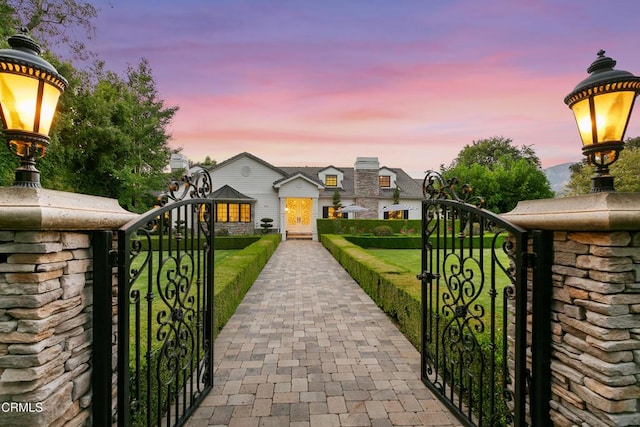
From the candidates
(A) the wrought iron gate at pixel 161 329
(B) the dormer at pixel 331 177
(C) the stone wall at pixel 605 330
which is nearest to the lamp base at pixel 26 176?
(A) the wrought iron gate at pixel 161 329

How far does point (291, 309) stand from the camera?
6312 millimetres

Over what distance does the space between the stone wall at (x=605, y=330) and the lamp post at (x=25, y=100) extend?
10.8 ft

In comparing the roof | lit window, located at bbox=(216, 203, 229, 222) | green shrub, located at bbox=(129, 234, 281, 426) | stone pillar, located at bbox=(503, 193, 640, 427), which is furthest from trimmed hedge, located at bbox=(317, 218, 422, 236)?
stone pillar, located at bbox=(503, 193, 640, 427)

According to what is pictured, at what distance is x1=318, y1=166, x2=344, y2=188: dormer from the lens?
25.8 m

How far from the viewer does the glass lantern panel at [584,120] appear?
6.35 ft

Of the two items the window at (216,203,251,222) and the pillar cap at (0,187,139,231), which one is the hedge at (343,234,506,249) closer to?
the window at (216,203,251,222)

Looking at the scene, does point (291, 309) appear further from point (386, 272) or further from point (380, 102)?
point (380, 102)

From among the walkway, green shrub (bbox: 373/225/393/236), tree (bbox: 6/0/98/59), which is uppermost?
tree (bbox: 6/0/98/59)

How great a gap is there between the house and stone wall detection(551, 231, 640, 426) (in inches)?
799

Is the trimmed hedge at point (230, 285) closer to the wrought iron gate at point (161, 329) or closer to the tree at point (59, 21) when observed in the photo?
the wrought iron gate at point (161, 329)

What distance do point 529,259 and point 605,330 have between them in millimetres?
555

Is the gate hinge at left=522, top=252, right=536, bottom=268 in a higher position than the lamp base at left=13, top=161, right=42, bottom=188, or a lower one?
lower

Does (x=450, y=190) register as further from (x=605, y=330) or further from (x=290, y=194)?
(x=290, y=194)

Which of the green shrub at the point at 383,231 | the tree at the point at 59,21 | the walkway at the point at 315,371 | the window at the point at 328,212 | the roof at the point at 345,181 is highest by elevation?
the tree at the point at 59,21
